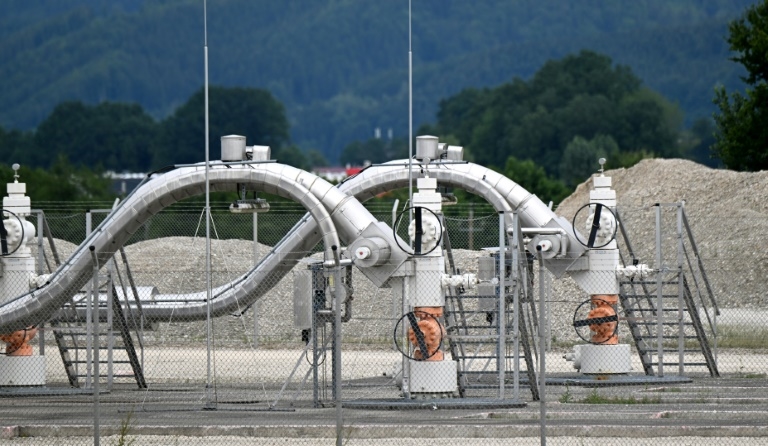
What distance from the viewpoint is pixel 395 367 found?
74.3 feet

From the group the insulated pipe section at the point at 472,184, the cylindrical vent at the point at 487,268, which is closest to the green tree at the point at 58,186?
the insulated pipe section at the point at 472,184

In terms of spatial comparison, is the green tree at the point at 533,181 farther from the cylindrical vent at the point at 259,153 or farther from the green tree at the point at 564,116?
the cylindrical vent at the point at 259,153

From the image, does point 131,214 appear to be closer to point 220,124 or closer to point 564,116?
point 564,116

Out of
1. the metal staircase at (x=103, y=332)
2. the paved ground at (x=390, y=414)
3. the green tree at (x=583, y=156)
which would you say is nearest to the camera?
the paved ground at (x=390, y=414)

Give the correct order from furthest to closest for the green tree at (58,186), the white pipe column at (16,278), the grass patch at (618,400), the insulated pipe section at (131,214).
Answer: the green tree at (58,186) < the white pipe column at (16,278) < the insulated pipe section at (131,214) < the grass patch at (618,400)

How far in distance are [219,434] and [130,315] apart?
28.2ft

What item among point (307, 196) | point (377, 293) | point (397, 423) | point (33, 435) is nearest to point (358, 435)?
point (397, 423)

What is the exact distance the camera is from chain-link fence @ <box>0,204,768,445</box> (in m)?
16.5

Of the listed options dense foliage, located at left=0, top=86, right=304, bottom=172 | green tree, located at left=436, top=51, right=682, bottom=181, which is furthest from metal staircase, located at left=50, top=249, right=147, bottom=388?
dense foliage, located at left=0, top=86, right=304, bottom=172

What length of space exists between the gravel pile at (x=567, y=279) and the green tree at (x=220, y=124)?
12019cm

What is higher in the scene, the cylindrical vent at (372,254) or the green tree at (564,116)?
the green tree at (564,116)

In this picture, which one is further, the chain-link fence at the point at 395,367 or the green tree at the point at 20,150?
the green tree at the point at 20,150

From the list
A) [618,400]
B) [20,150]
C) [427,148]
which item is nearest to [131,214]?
[427,148]

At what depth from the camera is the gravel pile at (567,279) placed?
32.7 metres
